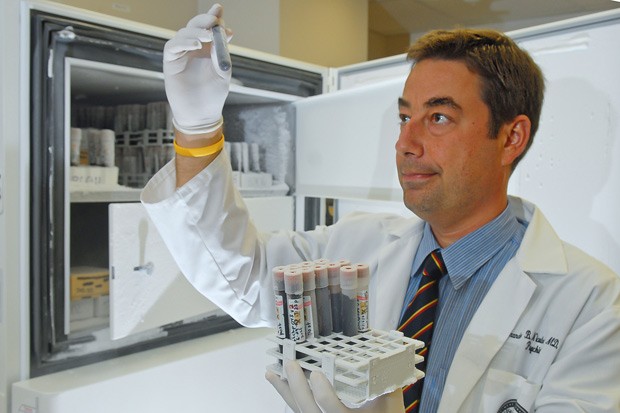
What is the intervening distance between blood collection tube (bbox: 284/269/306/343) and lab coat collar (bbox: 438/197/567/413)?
0.35 m

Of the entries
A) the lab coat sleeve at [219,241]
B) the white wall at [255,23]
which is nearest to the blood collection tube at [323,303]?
the lab coat sleeve at [219,241]

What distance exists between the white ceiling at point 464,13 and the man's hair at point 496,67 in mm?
1414

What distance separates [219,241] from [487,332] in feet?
1.90

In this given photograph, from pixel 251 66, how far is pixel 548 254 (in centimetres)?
98

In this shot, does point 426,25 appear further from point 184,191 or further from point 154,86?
point 184,191

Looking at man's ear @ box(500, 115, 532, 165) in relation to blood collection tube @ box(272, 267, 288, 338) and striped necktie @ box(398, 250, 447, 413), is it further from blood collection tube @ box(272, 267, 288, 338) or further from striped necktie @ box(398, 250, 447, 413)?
blood collection tube @ box(272, 267, 288, 338)

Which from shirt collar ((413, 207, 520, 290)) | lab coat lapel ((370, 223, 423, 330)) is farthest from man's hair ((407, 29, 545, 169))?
lab coat lapel ((370, 223, 423, 330))

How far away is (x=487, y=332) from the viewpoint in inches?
41.7

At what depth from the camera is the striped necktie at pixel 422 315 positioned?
42.4 inches

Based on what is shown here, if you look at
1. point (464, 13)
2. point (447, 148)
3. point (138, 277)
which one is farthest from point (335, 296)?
point (464, 13)

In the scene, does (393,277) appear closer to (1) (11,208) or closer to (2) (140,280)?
(2) (140,280)

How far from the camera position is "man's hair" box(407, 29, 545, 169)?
3.83 ft

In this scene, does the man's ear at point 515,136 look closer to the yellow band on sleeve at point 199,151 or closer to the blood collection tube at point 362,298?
the blood collection tube at point 362,298

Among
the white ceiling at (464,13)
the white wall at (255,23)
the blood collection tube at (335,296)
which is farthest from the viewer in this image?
the white ceiling at (464,13)
